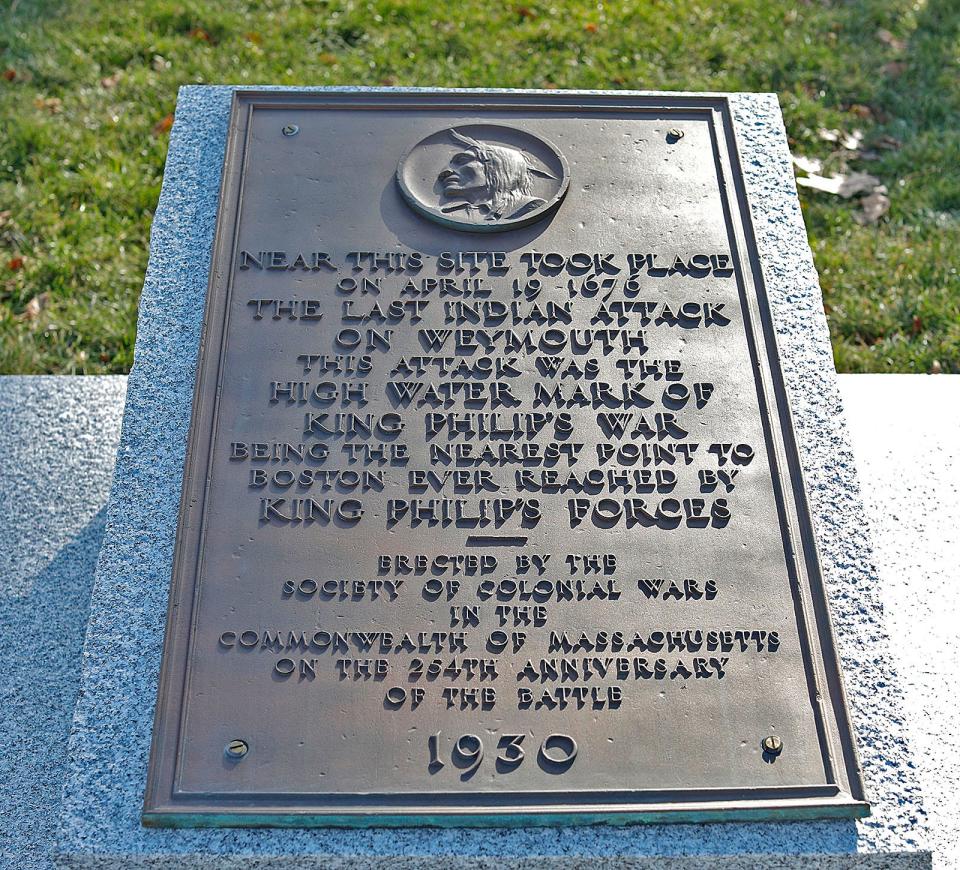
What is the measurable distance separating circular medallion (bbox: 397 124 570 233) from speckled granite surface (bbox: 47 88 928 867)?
0.72 meters

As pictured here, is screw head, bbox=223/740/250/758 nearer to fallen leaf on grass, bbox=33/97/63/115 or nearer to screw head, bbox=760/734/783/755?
screw head, bbox=760/734/783/755

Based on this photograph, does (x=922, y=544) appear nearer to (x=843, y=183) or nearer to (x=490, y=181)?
(x=490, y=181)

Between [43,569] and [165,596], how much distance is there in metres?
1.10

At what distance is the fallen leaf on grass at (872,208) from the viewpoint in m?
5.49

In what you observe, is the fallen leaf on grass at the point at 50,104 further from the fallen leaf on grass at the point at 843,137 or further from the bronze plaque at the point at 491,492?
the fallen leaf on grass at the point at 843,137

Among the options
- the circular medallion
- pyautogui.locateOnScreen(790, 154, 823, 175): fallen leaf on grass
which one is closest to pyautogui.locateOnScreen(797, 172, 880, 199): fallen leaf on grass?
pyautogui.locateOnScreen(790, 154, 823, 175): fallen leaf on grass

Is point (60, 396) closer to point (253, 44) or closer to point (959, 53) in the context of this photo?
point (253, 44)

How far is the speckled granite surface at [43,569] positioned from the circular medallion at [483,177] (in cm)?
170

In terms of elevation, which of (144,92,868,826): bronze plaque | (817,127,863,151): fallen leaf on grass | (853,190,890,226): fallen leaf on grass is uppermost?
(817,127,863,151): fallen leaf on grass

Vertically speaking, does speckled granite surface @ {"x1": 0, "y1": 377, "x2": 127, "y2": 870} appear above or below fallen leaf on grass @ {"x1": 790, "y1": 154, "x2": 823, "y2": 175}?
below

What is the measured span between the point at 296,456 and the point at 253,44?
4098 millimetres

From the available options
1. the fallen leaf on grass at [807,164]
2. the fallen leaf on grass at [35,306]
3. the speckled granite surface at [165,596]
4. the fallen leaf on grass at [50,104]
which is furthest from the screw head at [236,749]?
the fallen leaf on grass at [50,104]

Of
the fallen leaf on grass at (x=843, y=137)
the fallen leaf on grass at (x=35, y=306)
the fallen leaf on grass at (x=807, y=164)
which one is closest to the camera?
the fallen leaf on grass at (x=35, y=306)

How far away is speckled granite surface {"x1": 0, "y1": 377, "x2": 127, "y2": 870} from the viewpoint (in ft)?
10.6
